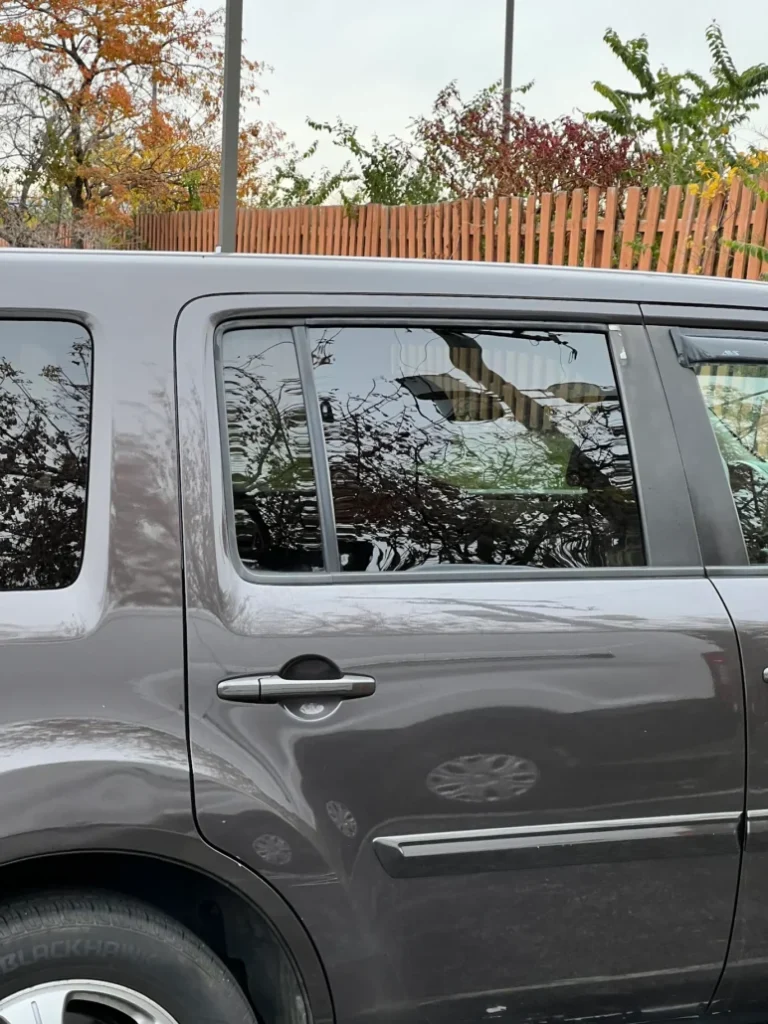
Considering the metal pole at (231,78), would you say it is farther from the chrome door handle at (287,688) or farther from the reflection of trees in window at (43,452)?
the chrome door handle at (287,688)

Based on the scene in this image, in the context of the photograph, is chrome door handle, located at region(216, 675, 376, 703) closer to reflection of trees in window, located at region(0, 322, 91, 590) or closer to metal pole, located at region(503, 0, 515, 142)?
reflection of trees in window, located at region(0, 322, 91, 590)

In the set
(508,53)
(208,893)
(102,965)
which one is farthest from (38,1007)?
(508,53)

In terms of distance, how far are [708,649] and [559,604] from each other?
288mm

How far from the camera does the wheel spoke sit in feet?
5.36

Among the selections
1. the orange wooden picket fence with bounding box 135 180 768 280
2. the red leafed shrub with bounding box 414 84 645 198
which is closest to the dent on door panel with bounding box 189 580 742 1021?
the orange wooden picket fence with bounding box 135 180 768 280

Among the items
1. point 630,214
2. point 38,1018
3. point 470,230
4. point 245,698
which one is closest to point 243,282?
point 245,698

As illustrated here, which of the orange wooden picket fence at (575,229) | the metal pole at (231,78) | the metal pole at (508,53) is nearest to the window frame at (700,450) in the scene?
the orange wooden picket fence at (575,229)

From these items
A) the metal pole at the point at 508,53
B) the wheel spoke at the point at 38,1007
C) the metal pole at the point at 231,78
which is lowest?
the wheel spoke at the point at 38,1007

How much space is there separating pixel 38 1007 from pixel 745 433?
165 cm

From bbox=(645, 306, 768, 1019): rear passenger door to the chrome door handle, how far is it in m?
0.72

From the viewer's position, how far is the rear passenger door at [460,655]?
173 cm

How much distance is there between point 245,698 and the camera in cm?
169

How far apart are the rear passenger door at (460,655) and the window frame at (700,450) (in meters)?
0.03

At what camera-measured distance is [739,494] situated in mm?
2051
